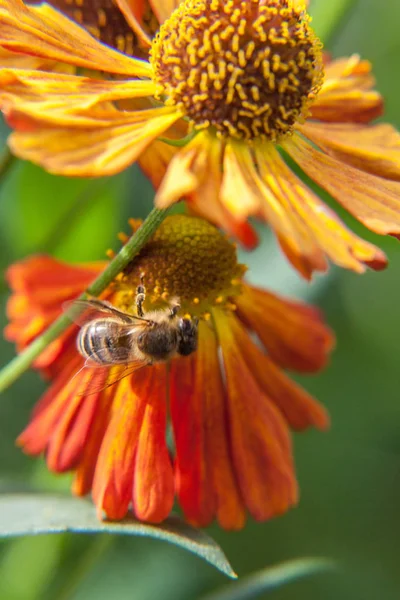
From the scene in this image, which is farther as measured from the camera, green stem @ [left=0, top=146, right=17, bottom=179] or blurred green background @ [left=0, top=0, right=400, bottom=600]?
blurred green background @ [left=0, top=0, right=400, bottom=600]

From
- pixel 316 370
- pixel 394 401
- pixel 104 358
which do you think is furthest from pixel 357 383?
pixel 104 358

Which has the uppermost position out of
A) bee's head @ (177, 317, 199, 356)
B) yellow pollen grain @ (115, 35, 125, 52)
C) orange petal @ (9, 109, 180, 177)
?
yellow pollen grain @ (115, 35, 125, 52)

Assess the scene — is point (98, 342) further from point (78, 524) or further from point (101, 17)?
point (101, 17)

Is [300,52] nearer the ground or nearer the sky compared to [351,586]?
nearer the sky

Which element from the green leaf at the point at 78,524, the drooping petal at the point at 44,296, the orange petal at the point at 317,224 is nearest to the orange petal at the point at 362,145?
the orange petal at the point at 317,224

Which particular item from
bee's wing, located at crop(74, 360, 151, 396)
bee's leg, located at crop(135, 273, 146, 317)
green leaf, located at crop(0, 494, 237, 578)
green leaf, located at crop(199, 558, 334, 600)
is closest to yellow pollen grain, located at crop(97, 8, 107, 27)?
bee's leg, located at crop(135, 273, 146, 317)

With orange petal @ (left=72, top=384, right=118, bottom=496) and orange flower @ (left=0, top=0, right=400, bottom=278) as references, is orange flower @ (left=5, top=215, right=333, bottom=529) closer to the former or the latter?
orange petal @ (left=72, top=384, right=118, bottom=496)

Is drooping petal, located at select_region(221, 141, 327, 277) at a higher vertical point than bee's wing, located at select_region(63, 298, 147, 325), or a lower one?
higher

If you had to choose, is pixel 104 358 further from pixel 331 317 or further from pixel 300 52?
pixel 331 317
